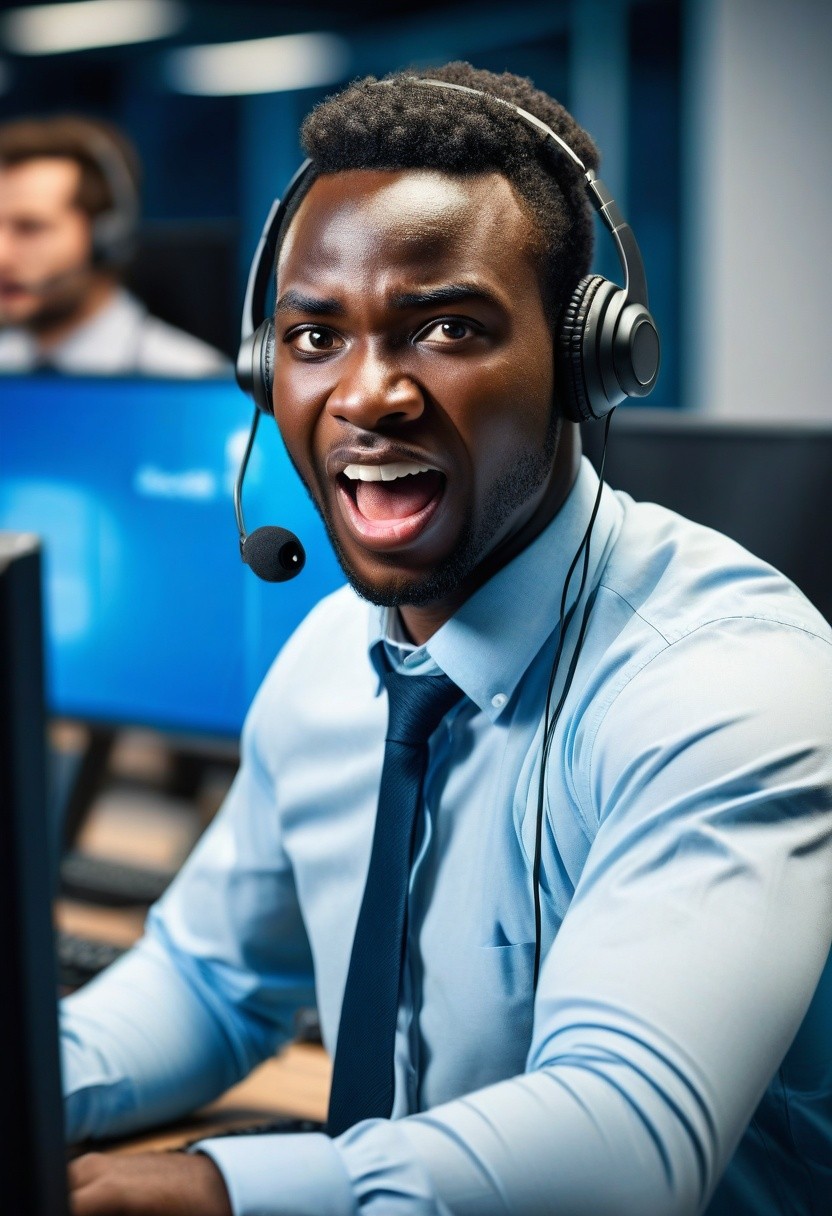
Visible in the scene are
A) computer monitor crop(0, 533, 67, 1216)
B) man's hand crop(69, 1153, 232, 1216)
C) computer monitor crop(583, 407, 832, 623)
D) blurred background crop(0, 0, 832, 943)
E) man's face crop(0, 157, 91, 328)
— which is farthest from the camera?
man's face crop(0, 157, 91, 328)

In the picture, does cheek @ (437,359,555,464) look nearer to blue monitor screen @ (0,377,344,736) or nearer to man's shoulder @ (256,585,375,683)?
man's shoulder @ (256,585,375,683)

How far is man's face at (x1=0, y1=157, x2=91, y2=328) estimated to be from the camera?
3.09 m

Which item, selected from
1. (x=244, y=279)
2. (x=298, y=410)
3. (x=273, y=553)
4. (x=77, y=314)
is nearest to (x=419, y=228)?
(x=298, y=410)

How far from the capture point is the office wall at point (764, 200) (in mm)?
3216

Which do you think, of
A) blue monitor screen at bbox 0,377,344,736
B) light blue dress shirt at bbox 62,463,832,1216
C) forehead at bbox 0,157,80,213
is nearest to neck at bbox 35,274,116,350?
forehead at bbox 0,157,80,213

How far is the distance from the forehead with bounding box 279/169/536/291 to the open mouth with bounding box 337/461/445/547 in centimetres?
13

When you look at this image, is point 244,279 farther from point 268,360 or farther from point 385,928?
point 385,928

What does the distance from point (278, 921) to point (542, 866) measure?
0.34 metres

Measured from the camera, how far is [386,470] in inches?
36.0

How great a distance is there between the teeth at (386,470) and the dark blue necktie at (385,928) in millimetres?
153

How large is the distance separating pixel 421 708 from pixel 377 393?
232mm

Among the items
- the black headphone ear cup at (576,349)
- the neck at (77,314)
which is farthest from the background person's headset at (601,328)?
the neck at (77,314)

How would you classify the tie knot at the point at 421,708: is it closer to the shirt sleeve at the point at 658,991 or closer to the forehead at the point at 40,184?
the shirt sleeve at the point at 658,991

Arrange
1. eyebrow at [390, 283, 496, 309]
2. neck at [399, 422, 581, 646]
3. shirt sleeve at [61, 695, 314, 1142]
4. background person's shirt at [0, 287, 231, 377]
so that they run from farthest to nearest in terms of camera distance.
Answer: background person's shirt at [0, 287, 231, 377], shirt sleeve at [61, 695, 314, 1142], neck at [399, 422, 581, 646], eyebrow at [390, 283, 496, 309]
